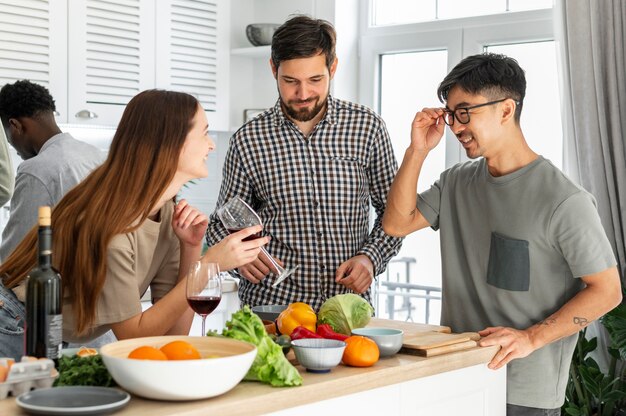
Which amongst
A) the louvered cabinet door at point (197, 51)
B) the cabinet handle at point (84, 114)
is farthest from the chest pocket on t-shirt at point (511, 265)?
the louvered cabinet door at point (197, 51)

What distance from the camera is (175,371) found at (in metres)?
1.57

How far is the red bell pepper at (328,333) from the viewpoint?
2049 millimetres

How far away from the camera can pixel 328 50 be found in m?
2.95

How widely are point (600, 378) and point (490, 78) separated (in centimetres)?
157

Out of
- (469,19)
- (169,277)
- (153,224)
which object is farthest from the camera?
(469,19)

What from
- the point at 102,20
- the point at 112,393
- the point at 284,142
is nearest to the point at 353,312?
the point at 112,393

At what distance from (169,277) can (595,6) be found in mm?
2083

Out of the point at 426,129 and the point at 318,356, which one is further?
the point at 426,129

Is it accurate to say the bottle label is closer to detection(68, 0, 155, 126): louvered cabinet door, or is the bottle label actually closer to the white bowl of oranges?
the white bowl of oranges

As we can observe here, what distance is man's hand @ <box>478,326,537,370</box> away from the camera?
2.27 meters

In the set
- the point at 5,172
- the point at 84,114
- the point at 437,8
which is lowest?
the point at 5,172

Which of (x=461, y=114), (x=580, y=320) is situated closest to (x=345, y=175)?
(x=461, y=114)

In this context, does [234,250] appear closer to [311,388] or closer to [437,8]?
[311,388]

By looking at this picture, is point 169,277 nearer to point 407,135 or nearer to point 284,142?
point 284,142
